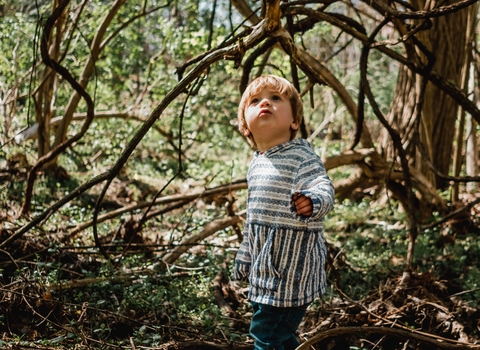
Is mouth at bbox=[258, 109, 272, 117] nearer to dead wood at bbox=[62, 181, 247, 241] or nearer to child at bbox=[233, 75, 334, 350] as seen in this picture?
child at bbox=[233, 75, 334, 350]

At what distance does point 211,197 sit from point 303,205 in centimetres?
404

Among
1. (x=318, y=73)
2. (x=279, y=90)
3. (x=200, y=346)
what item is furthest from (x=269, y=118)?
(x=318, y=73)

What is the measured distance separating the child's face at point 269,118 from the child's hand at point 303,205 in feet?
1.56

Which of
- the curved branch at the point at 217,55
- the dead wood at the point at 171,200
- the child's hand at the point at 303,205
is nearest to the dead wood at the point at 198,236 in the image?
the dead wood at the point at 171,200

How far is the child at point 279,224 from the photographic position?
2486 millimetres

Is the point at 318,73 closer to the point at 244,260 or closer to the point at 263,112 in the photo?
the point at 263,112

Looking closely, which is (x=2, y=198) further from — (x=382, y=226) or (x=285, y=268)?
(x=285, y=268)

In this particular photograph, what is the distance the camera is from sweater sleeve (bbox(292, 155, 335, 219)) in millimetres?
2266

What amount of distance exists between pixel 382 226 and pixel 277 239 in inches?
143

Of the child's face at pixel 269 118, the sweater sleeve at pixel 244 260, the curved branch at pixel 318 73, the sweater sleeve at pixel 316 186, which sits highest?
the curved branch at pixel 318 73

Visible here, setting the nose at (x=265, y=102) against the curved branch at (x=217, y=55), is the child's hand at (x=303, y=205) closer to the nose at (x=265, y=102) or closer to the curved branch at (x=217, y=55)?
the nose at (x=265, y=102)

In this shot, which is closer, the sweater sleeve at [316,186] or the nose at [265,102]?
the sweater sleeve at [316,186]

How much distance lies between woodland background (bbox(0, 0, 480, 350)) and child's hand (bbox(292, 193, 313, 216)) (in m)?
0.51

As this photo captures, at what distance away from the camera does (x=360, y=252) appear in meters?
5.15
